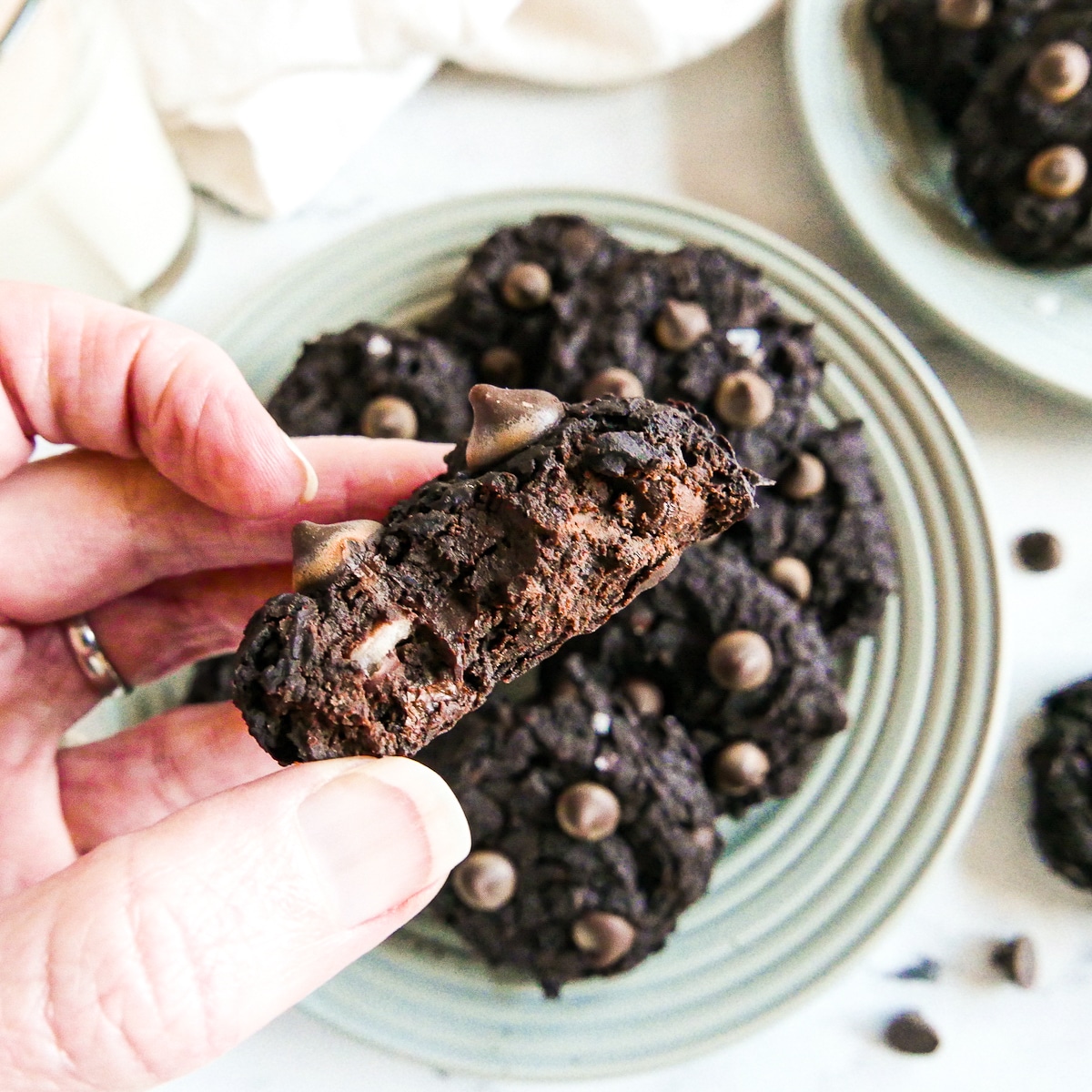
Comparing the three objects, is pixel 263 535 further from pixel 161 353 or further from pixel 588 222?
pixel 588 222

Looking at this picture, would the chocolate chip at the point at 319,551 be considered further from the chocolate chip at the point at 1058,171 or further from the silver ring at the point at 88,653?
the chocolate chip at the point at 1058,171

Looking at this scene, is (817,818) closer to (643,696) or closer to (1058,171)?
(643,696)

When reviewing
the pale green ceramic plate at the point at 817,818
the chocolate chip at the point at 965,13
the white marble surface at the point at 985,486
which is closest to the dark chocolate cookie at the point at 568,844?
the pale green ceramic plate at the point at 817,818

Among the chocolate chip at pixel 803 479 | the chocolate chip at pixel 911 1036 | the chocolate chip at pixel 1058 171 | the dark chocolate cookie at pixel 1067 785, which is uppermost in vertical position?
the chocolate chip at pixel 1058 171

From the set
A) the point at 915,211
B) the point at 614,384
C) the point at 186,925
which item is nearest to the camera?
the point at 186,925

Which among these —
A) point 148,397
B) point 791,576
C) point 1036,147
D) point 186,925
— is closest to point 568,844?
point 791,576

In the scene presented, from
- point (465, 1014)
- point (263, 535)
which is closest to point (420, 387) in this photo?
point (263, 535)
